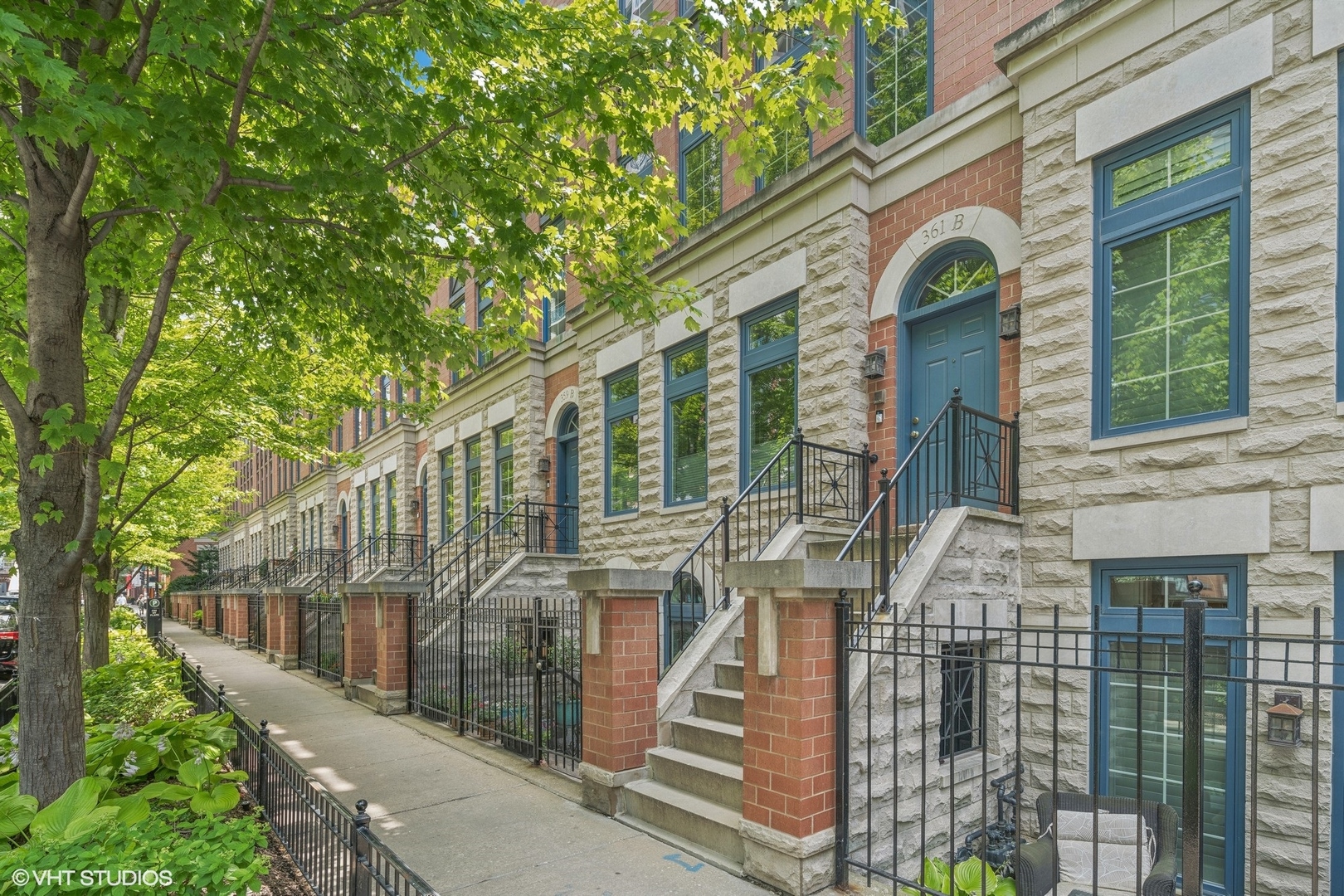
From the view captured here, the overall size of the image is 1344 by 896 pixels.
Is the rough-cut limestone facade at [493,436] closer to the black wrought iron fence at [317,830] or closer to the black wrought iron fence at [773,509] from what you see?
the black wrought iron fence at [773,509]

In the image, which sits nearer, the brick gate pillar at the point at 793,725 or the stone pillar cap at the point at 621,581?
the brick gate pillar at the point at 793,725

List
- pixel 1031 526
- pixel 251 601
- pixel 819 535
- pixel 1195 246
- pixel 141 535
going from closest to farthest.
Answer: pixel 1195 246
pixel 1031 526
pixel 819 535
pixel 141 535
pixel 251 601

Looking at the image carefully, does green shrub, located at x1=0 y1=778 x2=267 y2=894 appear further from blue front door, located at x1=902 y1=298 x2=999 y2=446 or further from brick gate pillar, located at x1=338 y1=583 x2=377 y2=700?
brick gate pillar, located at x1=338 y1=583 x2=377 y2=700

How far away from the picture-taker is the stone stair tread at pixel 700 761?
5773 mm

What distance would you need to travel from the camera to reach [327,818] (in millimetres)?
4250

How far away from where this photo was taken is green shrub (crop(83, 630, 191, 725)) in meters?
7.53

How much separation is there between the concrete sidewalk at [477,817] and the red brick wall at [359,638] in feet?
4.91

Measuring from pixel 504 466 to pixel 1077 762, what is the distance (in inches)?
514

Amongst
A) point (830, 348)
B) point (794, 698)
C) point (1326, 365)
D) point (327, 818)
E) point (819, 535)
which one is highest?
point (830, 348)

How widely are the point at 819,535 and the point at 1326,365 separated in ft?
14.4

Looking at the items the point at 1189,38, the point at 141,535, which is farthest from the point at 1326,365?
the point at 141,535

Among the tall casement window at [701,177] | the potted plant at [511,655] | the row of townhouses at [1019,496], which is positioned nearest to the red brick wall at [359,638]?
the row of townhouses at [1019,496]

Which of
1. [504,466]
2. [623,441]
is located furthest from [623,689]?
[504,466]

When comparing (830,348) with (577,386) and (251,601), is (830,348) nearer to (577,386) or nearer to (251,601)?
(577,386)
